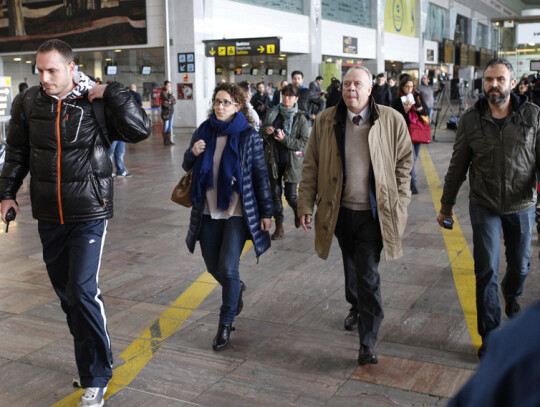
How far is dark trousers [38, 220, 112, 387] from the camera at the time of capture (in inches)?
146

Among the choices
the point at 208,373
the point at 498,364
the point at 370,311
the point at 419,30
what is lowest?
the point at 208,373

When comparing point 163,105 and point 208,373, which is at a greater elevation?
point 163,105

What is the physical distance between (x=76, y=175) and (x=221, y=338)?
1571 millimetres

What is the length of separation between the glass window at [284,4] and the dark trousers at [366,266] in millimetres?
24456

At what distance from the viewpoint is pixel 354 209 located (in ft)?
14.1

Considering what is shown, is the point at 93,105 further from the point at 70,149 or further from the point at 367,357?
the point at 367,357

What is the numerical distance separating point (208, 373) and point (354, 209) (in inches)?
56.4

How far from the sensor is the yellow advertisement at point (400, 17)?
40781mm

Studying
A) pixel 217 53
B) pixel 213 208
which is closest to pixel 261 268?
pixel 213 208

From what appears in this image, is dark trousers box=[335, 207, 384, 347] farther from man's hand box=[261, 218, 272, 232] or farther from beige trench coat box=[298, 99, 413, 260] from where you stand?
man's hand box=[261, 218, 272, 232]

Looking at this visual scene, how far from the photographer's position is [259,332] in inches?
A: 189

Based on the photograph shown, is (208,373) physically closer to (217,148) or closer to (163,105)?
(217,148)

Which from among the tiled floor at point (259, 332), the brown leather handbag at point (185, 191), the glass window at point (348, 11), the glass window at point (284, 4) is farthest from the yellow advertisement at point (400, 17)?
the brown leather handbag at point (185, 191)

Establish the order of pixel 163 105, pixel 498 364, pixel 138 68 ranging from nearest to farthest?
pixel 498 364 → pixel 163 105 → pixel 138 68
